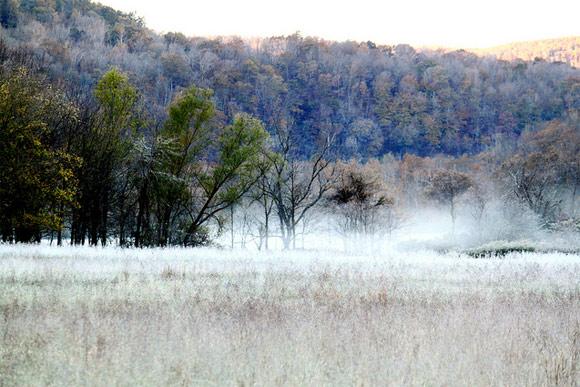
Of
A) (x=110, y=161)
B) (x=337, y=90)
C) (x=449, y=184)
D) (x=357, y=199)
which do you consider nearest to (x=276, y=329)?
(x=110, y=161)

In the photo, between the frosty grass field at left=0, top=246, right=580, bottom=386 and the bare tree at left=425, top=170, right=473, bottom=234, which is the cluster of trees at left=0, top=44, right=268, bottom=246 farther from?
the bare tree at left=425, top=170, right=473, bottom=234

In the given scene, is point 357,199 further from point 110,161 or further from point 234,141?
point 110,161

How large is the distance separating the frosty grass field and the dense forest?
50.1 ft

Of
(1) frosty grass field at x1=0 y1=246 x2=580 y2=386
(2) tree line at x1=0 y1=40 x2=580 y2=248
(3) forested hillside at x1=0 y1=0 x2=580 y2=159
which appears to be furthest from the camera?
(3) forested hillside at x1=0 y1=0 x2=580 y2=159

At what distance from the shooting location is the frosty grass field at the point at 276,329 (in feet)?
20.7

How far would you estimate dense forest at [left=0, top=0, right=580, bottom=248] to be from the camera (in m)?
30.1

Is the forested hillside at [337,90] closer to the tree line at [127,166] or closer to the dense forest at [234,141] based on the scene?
the dense forest at [234,141]

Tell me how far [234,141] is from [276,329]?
30262 mm

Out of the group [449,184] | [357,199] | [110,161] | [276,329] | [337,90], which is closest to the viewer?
[276,329]

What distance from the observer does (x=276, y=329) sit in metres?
8.35

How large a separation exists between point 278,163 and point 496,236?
80.0ft

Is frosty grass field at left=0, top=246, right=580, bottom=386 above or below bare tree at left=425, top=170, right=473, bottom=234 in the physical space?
below

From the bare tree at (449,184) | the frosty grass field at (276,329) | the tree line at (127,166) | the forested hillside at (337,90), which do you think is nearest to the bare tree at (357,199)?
the tree line at (127,166)

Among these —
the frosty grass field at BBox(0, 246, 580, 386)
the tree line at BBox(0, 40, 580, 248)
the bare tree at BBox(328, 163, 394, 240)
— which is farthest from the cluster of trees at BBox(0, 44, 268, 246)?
the bare tree at BBox(328, 163, 394, 240)
